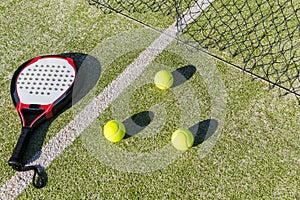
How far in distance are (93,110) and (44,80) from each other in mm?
539

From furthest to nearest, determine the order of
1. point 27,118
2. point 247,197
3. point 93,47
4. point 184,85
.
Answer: point 93,47 → point 184,85 → point 27,118 → point 247,197

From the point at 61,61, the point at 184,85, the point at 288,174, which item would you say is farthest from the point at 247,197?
the point at 61,61

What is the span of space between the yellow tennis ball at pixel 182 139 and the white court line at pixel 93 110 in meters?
0.75

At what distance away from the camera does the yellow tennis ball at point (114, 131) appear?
10.3 feet

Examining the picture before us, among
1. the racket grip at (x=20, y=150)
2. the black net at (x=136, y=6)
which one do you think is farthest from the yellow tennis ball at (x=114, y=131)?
the black net at (x=136, y=6)

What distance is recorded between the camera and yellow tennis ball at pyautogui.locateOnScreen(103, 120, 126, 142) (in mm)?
3154

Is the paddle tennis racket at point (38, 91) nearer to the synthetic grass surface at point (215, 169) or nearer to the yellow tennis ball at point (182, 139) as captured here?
the synthetic grass surface at point (215, 169)

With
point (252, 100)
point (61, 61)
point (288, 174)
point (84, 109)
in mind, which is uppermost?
point (61, 61)

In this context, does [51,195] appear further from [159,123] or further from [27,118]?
[159,123]

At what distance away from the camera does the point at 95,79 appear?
3.65 metres

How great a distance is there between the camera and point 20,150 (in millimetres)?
3047

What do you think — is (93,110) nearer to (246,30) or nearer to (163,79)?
(163,79)

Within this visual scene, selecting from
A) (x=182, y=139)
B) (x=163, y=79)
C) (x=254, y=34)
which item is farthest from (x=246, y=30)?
(x=182, y=139)

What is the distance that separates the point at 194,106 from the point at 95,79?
1.02 m
